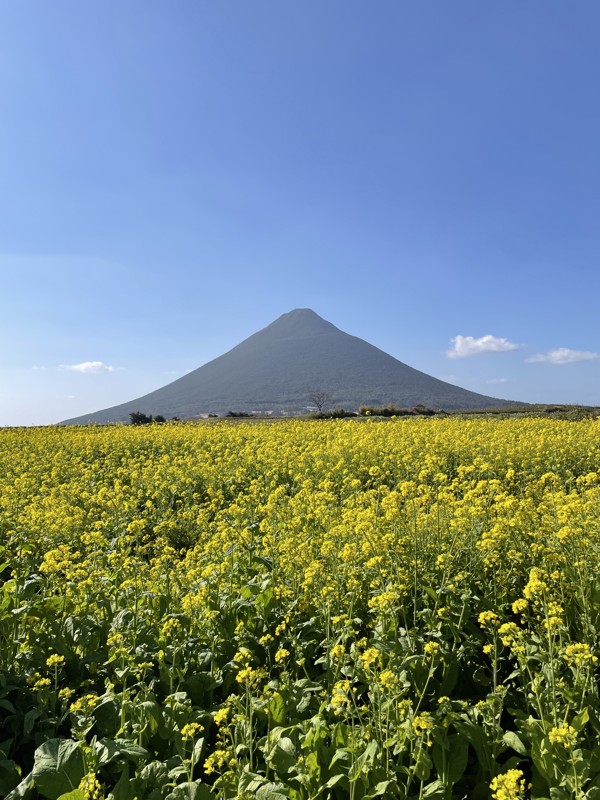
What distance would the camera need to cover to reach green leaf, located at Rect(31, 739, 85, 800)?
268 cm

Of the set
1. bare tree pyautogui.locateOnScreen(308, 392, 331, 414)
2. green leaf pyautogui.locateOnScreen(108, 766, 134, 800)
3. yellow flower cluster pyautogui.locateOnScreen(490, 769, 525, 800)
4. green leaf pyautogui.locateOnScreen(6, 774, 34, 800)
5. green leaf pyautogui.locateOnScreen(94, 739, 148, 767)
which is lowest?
green leaf pyautogui.locateOnScreen(6, 774, 34, 800)

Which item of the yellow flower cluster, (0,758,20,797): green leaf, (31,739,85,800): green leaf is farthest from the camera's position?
(0,758,20,797): green leaf

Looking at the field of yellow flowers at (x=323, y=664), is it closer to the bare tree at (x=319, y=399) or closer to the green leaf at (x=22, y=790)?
the green leaf at (x=22, y=790)

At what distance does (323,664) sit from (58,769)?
5.65 ft

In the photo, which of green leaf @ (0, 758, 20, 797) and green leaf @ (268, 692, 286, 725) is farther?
green leaf @ (268, 692, 286, 725)

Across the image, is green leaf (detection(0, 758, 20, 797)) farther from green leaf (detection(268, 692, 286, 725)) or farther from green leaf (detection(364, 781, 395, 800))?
green leaf (detection(364, 781, 395, 800))

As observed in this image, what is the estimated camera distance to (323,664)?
3.70m

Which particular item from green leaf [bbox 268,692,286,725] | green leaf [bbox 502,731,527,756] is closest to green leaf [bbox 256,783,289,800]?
green leaf [bbox 268,692,286,725]

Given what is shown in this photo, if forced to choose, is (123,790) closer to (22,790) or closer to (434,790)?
(22,790)

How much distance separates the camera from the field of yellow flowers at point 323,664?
8.80ft

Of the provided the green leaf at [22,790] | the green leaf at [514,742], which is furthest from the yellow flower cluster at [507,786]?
the green leaf at [22,790]

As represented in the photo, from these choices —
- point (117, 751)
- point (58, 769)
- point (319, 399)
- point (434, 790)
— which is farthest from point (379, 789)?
point (319, 399)

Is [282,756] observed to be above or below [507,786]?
below

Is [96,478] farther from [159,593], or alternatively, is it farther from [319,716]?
[319,716]
